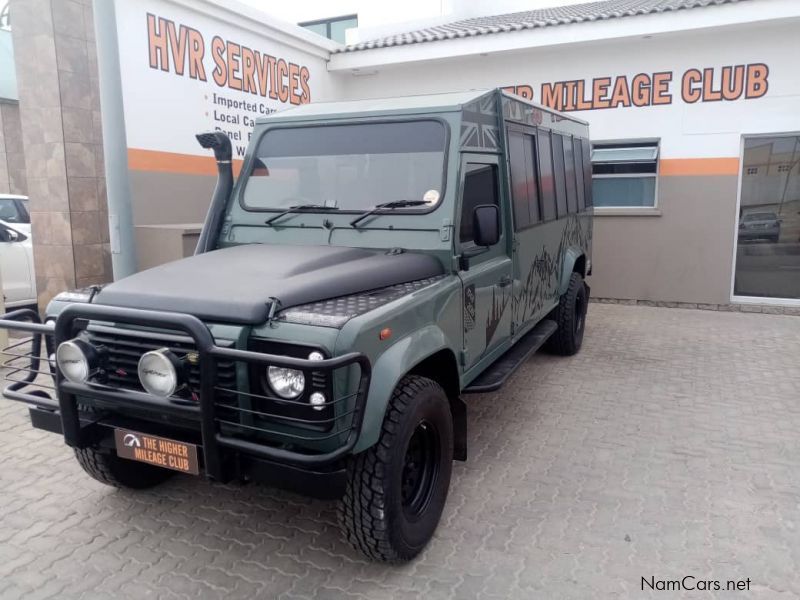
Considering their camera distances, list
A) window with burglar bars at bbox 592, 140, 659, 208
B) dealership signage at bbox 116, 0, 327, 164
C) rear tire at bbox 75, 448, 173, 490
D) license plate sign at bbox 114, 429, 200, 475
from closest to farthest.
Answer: license plate sign at bbox 114, 429, 200, 475 < rear tire at bbox 75, 448, 173, 490 < dealership signage at bbox 116, 0, 327, 164 < window with burglar bars at bbox 592, 140, 659, 208

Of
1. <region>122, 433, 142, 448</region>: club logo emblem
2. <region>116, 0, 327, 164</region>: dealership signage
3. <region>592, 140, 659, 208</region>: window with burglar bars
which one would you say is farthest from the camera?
<region>592, 140, 659, 208</region>: window with burglar bars

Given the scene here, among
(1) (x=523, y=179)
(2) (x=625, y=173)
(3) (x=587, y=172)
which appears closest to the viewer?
(1) (x=523, y=179)

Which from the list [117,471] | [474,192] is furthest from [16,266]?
[474,192]

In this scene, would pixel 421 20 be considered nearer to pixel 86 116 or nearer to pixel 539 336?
pixel 86 116

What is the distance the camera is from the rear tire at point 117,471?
3.61 m

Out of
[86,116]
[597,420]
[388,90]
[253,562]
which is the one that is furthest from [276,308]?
[388,90]

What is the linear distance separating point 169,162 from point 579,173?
4471 mm

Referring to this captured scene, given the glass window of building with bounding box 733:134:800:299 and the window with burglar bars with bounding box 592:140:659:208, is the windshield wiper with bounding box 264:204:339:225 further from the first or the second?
the glass window of building with bounding box 733:134:800:299

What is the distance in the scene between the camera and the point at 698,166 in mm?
8852

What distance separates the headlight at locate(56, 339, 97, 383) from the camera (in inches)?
111

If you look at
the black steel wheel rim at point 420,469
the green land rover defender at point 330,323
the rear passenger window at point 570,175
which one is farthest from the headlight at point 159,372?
the rear passenger window at point 570,175

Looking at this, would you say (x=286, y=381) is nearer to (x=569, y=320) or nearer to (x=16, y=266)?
(x=569, y=320)

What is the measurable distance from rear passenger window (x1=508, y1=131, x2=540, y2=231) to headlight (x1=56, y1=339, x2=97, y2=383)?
2881mm

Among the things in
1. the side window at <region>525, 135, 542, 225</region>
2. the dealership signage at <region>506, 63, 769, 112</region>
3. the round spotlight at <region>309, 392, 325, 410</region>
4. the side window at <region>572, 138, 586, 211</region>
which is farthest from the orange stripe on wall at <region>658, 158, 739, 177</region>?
the round spotlight at <region>309, 392, 325, 410</region>
